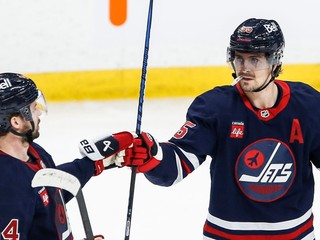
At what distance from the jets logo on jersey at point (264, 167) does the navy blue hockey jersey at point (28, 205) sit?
54 centimetres

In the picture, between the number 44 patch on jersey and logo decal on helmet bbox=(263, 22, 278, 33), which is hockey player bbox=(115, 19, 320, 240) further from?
the number 44 patch on jersey

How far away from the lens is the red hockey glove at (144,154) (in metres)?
2.26

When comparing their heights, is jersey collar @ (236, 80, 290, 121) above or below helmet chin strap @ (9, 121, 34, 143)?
above

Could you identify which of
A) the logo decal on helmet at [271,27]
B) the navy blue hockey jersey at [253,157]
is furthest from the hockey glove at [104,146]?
the logo decal on helmet at [271,27]

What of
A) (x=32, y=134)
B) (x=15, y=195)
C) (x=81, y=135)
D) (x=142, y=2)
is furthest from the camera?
(x=142, y=2)

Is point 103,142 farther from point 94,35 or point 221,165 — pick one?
point 94,35

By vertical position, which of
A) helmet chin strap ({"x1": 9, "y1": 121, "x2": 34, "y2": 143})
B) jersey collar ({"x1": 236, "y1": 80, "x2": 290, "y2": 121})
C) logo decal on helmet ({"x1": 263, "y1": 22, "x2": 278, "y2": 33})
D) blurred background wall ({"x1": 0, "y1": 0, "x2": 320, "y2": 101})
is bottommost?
blurred background wall ({"x1": 0, "y1": 0, "x2": 320, "y2": 101})

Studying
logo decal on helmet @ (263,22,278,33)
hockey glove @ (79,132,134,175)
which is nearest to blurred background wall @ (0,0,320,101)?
logo decal on helmet @ (263,22,278,33)

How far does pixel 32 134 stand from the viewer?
2043 mm

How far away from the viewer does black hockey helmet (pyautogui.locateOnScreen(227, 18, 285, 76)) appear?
2.27 meters

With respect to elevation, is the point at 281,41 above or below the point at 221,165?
above

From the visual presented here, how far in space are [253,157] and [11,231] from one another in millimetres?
757

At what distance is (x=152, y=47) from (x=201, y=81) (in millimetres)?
399

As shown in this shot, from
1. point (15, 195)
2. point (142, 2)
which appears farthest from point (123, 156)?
point (142, 2)
